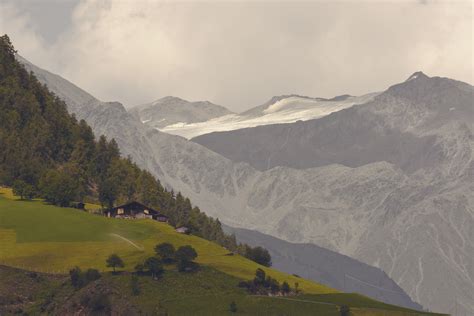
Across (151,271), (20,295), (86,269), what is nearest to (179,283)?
(151,271)

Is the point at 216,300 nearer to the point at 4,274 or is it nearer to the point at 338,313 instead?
the point at 338,313

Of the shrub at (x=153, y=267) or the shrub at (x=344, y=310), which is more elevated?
the shrub at (x=153, y=267)

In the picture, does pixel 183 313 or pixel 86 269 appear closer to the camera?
pixel 183 313

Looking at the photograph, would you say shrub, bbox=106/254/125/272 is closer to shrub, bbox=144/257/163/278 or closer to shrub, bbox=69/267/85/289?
shrub, bbox=144/257/163/278

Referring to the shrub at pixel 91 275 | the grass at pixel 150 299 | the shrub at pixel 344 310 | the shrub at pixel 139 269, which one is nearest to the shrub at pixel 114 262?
the grass at pixel 150 299

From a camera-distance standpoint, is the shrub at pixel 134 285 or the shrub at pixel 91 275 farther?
the shrub at pixel 91 275

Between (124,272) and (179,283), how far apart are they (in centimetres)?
1083

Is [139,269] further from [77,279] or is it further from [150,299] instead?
[77,279]

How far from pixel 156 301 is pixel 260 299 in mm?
19910

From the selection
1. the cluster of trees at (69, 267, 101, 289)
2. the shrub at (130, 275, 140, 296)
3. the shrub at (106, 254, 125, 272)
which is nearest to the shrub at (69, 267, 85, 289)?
the cluster of trees at (69, 267, 101, 289)

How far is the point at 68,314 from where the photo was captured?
182 m

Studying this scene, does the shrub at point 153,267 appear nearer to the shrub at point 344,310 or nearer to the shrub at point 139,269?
the shrub at point 139,269

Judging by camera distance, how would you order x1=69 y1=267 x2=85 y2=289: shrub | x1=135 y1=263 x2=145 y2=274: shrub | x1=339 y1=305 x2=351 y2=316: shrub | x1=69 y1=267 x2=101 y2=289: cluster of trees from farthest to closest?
x1=135 y1=263 x2=145 y2=274: shrub, x1=69 y1=267 x2=101 y2=289: cluster of trees, x1=69 y1=267 x2=85 y2=289: shrub, x1=339 y1=305 x2=351 y2=316: shrub

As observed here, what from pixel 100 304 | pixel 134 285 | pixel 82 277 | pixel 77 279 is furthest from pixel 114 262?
pixel 100 304
